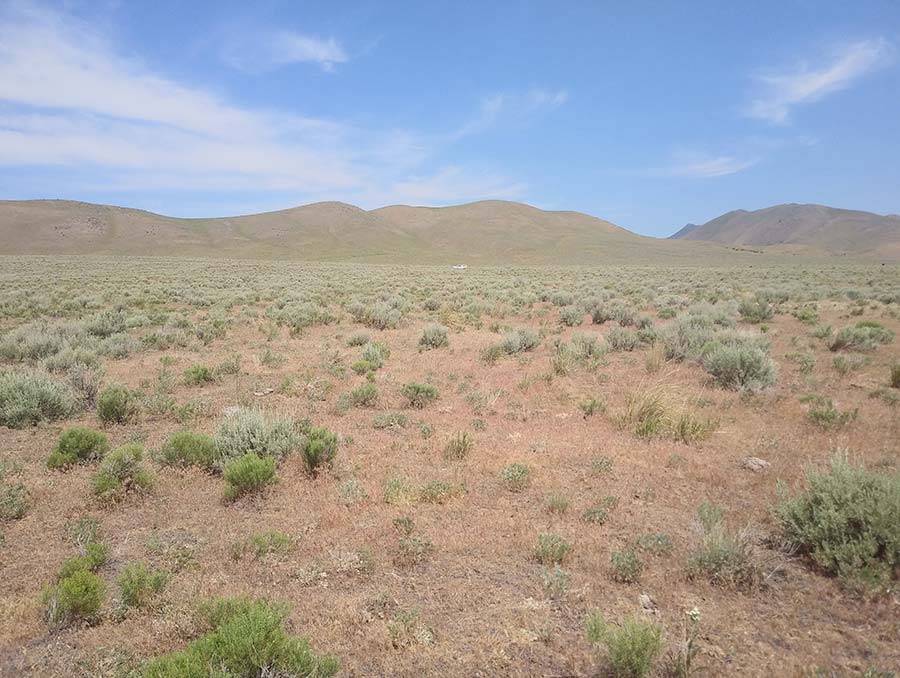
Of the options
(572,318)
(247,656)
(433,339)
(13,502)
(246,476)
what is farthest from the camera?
(572,318)

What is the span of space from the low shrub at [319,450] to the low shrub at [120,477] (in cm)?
178

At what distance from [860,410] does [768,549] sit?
5.20 meters

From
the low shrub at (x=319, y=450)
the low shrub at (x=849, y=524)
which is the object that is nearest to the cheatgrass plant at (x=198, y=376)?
the low shrub at (x=319, y=450)

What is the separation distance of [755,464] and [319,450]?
5.58 m

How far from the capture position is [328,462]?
6.22 metres

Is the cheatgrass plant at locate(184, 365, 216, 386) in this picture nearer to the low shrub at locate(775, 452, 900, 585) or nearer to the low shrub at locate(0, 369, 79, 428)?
the low shrub at locate(0, 369, 79, 428)

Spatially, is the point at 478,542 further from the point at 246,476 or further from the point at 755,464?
the point at 755,464

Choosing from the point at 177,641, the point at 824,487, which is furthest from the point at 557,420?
the point at 177,641

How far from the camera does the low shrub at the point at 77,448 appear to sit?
19.8 feet

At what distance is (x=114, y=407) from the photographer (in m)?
7.73

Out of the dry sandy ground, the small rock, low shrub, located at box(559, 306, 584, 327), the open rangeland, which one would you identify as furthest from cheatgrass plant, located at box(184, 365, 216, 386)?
low shrub, located at box(559, 306, 584, 327)

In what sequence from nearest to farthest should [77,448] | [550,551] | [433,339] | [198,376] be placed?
[550,551]
[77,448]
[198,376]
[433,339]

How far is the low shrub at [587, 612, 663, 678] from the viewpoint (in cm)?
297

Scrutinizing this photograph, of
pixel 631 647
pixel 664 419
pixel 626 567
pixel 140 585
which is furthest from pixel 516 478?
pixel 140 585
